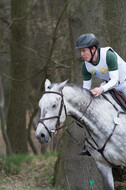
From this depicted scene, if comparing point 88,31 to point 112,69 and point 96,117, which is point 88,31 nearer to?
point 112,69

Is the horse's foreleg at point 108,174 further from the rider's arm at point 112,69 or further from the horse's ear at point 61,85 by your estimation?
the horse's ear at point 61,85

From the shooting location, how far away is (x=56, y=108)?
401 centimetres

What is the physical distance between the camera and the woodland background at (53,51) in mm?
6395

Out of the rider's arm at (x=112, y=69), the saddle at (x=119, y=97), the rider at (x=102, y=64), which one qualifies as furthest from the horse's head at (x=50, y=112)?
the saddle at (x=119, y=97)

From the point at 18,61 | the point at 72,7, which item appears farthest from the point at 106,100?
the point at 18,61

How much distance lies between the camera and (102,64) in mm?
4555

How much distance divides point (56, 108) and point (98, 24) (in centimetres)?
291

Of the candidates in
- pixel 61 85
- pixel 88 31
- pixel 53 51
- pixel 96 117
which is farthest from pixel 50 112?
pixel 53 51

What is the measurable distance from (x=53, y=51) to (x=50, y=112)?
693 cm

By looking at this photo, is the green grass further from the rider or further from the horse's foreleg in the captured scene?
the rider

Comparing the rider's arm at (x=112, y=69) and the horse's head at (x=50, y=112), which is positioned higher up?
the rider's arm at (x=112, y=69)

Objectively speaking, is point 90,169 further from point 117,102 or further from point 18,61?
point 18,61

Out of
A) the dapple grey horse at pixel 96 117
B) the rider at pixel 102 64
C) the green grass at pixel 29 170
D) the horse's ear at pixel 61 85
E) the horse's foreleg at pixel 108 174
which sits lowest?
the green grass at pixel 29 170

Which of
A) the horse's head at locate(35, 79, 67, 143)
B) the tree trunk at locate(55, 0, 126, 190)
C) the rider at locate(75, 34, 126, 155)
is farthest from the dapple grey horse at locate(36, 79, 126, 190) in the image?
the tree trunk at locate(55, 0, 126, 190)
